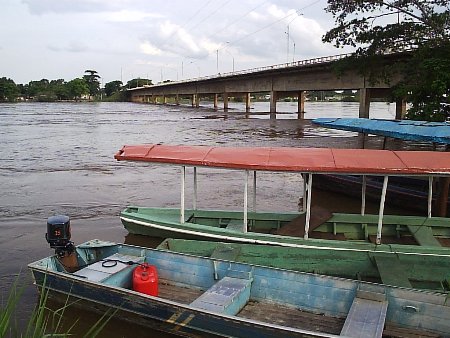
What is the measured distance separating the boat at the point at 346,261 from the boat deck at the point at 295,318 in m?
0.99

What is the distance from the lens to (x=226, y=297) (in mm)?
5969

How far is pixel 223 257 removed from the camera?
7.39 metres

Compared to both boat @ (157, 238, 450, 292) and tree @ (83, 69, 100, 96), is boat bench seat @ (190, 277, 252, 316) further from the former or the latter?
tree @ (83, 69, 100, 96)

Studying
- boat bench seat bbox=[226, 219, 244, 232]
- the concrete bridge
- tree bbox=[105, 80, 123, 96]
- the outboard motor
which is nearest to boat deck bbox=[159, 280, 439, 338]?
the outboard motor

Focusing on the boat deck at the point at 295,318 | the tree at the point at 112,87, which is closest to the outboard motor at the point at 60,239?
the boat deck at the point at 295,318

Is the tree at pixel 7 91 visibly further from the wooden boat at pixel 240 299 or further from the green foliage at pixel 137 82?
the wooden boat at pixel 240 299

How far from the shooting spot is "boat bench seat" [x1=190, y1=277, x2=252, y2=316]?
228 inches

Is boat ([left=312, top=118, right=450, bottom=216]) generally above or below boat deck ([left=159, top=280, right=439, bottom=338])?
above

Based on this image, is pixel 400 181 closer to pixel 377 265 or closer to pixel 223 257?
pixel 377 265

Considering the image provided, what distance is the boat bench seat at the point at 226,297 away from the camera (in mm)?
5779

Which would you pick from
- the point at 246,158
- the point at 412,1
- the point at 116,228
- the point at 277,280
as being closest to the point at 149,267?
the point at 277,280

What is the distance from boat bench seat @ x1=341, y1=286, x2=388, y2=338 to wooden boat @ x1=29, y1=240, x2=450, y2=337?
1 centimetres

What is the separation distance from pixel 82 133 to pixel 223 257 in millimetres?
29712

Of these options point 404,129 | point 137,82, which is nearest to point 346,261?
point 404,129
